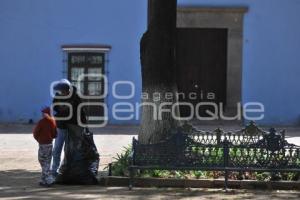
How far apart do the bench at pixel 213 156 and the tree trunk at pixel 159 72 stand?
101 centimetres

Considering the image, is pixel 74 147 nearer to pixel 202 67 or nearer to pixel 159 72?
pixel 159 72

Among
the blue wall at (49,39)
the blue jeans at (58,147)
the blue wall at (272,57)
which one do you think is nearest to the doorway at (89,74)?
the blue wall at (49,39)

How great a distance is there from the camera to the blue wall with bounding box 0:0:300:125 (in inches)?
804

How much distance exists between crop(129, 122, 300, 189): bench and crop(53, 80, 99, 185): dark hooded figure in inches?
25.9

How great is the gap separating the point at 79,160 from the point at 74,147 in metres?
0.21

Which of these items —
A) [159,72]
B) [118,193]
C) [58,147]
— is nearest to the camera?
[118,193]

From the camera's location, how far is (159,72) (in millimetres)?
9984

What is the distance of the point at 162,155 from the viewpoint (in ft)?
29.4

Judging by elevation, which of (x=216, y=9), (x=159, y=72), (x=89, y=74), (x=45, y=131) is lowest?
(x=45, y=131)

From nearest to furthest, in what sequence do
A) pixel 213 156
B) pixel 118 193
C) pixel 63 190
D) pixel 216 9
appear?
pixel 118 193 < pixel 63 190 < pixel 213 156 < pixel 216 9

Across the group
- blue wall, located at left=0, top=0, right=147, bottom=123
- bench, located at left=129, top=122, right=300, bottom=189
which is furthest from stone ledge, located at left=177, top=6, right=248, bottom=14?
bench, located at left=129, top=122, right=300, bottom=189

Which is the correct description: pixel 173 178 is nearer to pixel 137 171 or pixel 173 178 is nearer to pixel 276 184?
pixel 137 171

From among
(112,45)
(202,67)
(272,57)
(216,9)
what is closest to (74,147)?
(112,45)

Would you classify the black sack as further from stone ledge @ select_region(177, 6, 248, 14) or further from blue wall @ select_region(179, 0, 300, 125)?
blue wall @ select_region(179, 0, 300, 125)
